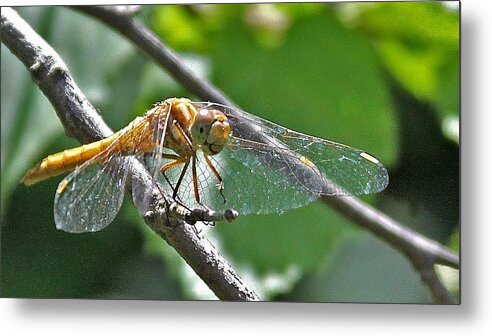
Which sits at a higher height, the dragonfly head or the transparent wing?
the dragonfly head

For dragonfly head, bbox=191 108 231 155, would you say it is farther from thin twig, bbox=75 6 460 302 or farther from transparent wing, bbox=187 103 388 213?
thin twig, bbox=75 6 460 302

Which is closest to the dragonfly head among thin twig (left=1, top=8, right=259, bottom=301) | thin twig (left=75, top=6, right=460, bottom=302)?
thin twig (left=1, top=8, right=259, bottom=301)

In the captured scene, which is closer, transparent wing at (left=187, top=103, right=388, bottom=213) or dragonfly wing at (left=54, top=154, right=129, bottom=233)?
dragonfly wing at (left=54, top=154, right=129, bottom=233)

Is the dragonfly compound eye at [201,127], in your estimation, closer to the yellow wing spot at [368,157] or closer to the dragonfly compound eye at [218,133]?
the dragonfly compound eye at [218,133]

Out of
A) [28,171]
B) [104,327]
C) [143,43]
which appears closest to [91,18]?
[143,43]

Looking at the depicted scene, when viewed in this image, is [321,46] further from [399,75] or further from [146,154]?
[146,154]

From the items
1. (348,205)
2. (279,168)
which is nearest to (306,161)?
(279,168)

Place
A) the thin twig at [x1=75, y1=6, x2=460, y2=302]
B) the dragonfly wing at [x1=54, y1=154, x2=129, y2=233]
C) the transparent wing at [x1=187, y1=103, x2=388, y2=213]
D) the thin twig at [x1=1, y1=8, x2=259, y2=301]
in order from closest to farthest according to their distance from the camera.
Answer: the thin twig at [x1=1, y1=8, x2=259, y2=301], the dragonfly wing at [x1=54, y1=154, x2=129, y2=233], the transparent wing at [x1=187, y1=103, x2=388, y2=213], the thin twig at [x1=75, y1=6, x2=460, y2=302]

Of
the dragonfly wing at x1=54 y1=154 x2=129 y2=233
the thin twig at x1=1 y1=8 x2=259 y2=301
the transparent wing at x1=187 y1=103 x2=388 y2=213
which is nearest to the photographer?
the thin twig at x1=1 y1=8 x2=259 y2=301
